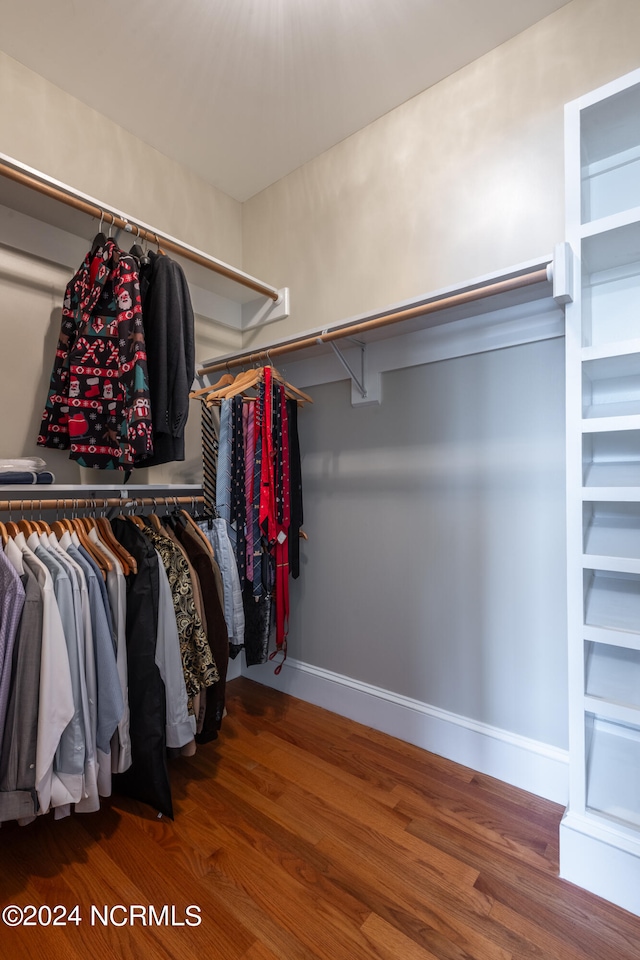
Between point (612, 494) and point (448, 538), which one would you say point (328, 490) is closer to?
point (448, 538)

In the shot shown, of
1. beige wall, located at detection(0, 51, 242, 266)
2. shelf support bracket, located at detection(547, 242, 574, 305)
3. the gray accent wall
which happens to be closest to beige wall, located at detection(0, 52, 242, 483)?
beige wall, located at detection(0, 51, 242, 266)

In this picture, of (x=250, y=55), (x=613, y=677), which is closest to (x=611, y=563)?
(x=613, y=677)

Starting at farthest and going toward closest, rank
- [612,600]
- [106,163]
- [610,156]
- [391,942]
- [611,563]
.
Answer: [106,163], [610,156], [612,600], [611,563], [391,942]

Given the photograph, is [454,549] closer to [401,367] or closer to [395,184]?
[401,367]

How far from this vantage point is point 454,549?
5.98 feet

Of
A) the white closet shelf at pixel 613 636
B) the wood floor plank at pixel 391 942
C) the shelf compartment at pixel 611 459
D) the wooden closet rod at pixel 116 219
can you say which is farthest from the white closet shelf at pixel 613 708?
the wooden closet rod at pixel 116 219

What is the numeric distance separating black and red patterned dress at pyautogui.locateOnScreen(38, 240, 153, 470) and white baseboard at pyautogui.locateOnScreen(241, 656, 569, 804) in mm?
1353

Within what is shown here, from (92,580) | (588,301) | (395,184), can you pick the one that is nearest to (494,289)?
(588,301)

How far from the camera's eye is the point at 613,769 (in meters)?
1.30

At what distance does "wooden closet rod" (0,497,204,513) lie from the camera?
1498 mm

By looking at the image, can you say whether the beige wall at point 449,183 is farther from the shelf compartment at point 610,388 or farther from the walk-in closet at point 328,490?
the shelf compartment at point 610,388

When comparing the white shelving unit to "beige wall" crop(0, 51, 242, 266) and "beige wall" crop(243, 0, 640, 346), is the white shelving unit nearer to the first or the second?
"beige wall" crop(243, 0, 640, 346)

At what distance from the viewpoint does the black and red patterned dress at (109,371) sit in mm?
1512

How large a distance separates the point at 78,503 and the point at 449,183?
6.07 feet
